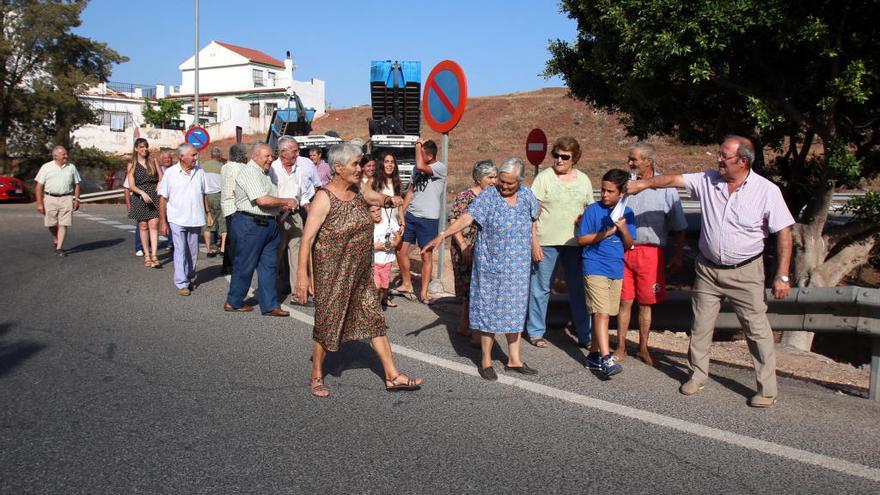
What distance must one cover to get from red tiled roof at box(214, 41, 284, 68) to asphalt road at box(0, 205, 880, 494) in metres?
78.5

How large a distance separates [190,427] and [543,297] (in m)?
3.47

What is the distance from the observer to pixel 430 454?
13.3 feet

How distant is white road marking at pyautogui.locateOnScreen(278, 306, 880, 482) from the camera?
394cm

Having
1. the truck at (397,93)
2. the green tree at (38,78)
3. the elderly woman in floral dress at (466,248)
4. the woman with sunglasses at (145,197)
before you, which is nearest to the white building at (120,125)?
the green tree at (38,78)

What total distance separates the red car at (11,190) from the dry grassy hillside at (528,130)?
15.4 meters

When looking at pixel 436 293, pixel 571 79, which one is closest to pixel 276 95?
pixel 571 79

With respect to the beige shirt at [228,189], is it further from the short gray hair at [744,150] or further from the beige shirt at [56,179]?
the beige shirt at [56,179]

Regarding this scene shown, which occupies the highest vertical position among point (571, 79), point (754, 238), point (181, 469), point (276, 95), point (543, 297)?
point (276, 95)

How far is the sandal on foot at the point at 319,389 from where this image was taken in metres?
5.01

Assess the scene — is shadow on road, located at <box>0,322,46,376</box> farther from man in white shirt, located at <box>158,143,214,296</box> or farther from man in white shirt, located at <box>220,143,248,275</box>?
man in white shirt, located at <box>158,143,214,296</box>

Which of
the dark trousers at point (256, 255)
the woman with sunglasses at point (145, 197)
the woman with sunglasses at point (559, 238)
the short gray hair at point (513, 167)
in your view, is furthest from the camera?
the woman with sunglasses at point (145, 197)

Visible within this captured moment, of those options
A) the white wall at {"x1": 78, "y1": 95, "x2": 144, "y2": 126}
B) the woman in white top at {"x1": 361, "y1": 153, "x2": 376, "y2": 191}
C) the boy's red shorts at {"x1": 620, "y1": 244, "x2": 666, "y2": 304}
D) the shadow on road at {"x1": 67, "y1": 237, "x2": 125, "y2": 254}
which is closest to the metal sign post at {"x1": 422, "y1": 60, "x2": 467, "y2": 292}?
the woman in white top at {"x1": 361, "y1": 153, "x2": 376, "y2": 191}

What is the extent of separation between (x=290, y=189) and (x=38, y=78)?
96.5ft

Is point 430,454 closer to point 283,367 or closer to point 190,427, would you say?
point 190,427
